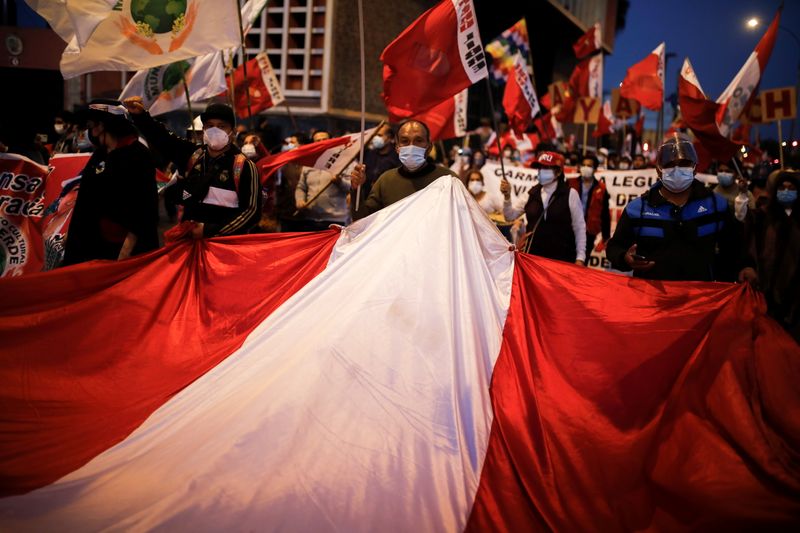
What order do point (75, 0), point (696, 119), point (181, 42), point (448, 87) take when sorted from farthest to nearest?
point (696, 119), point (448, 87), point (181, 42), point (75, 0)

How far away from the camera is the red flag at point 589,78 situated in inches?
631

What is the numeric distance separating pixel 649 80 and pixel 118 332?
11.8m

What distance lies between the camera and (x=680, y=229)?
181 inches

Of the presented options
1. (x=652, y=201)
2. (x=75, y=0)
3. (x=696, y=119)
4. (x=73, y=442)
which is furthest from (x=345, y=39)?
(x=73, y=442)

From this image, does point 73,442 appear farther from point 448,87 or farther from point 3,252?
point 448,87

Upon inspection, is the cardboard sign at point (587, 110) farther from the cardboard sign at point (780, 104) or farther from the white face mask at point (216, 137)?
the white face mask at point (216, 137)

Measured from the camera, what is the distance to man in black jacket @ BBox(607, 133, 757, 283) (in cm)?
459

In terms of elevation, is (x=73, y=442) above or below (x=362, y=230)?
below

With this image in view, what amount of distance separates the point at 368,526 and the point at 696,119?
6920 millimetres

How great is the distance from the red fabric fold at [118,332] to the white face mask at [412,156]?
3.90 ft

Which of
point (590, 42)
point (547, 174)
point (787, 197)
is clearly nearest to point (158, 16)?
point (547, 174)

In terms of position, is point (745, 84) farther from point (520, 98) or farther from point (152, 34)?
point (152, 34)

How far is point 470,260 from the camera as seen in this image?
13.7 ft

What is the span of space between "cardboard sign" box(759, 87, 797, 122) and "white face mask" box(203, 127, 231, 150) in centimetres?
972
